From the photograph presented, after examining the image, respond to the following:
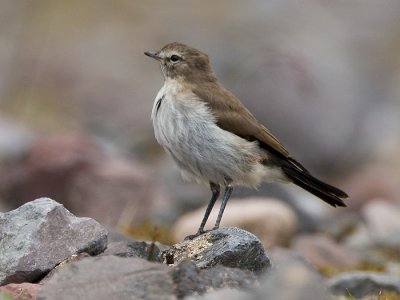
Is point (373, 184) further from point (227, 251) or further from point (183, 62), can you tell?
point (227, 251)

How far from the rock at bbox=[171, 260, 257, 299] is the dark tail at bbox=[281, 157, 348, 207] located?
3.43m

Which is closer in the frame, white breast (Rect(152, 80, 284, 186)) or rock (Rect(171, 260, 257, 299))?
rock (Rect(171, 260, 257, 299))

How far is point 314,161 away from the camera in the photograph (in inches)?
779

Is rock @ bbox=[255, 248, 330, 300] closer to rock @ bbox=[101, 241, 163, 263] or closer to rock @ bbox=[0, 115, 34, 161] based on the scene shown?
rock @ bbox=[101, 241, 163, 263]

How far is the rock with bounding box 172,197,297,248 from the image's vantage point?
12734mm

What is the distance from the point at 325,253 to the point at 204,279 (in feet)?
21.3

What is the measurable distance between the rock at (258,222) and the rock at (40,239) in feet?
16.3

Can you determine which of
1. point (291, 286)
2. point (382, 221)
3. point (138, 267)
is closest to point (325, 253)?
point (382, 221)

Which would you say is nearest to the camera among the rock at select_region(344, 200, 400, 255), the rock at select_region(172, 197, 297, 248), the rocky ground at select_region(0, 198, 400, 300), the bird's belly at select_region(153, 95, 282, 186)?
the rocky ground at select_region(0, 198, 400, 300)

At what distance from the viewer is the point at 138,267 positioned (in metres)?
6.25

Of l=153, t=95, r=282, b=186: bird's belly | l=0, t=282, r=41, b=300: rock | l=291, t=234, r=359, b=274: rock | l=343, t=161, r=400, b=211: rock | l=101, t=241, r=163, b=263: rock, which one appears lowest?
l=0, t=282, r=41, b=300: rock

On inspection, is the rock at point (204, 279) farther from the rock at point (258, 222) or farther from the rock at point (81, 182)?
the rock at point (81, 182)

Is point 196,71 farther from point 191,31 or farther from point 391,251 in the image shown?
point 191,31

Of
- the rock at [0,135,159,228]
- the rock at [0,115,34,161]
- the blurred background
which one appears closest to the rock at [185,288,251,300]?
the blurred background
